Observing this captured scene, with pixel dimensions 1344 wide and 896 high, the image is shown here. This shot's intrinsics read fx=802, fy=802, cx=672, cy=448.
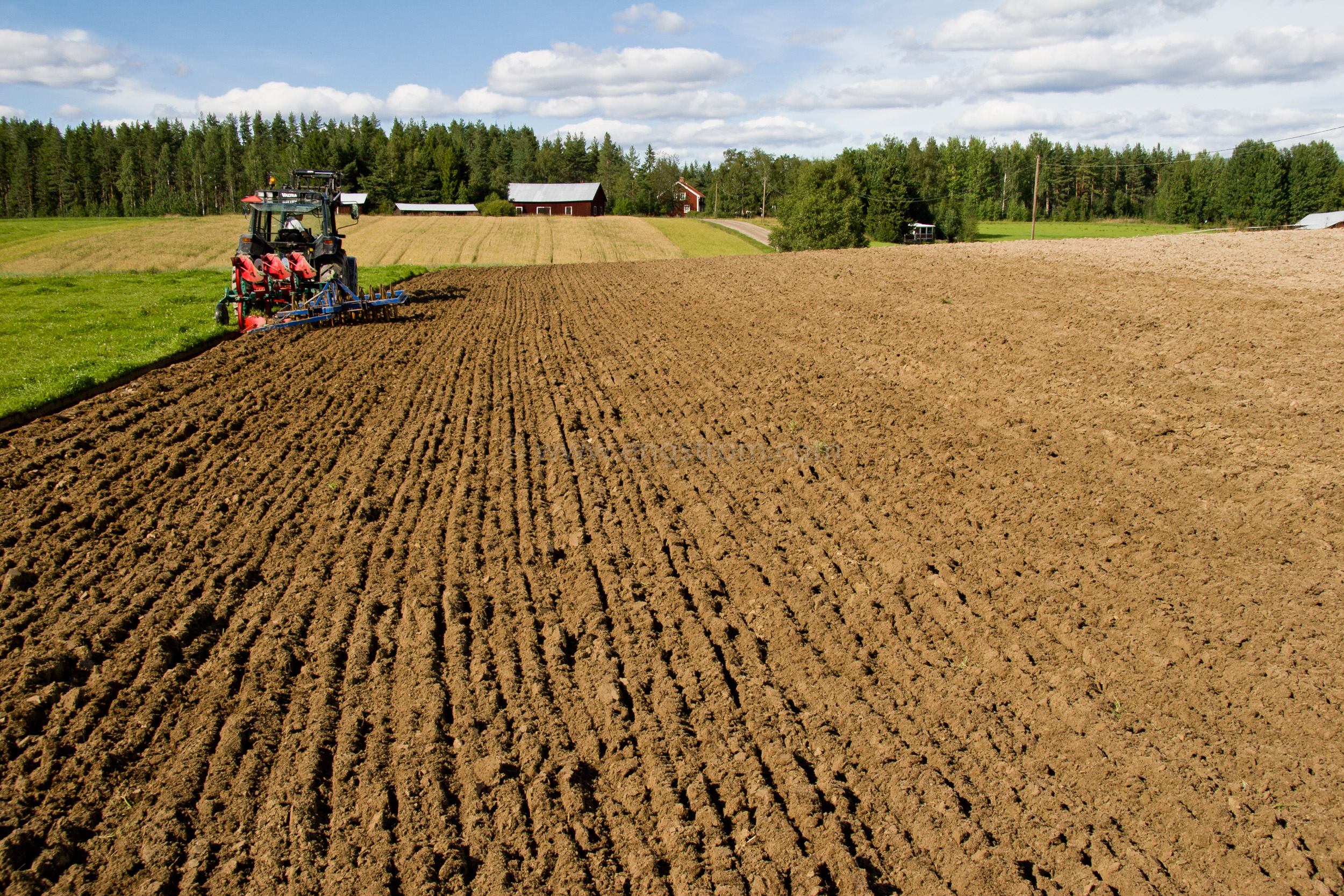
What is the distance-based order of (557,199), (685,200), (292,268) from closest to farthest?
(292,268), (557,199), (685,200)

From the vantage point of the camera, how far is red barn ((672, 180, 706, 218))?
103m

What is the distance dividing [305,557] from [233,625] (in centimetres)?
105

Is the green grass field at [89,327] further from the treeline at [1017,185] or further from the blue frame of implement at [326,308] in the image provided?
the treeline at [1017,185]

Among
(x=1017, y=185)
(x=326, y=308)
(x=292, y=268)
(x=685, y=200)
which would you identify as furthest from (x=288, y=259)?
(x=1017, y=185)

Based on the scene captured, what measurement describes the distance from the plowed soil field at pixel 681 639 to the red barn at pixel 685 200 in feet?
316

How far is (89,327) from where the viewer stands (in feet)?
55.7

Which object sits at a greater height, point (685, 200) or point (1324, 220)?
point (685, 200)

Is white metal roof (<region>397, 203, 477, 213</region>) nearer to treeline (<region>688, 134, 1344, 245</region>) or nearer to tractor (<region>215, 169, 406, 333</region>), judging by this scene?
treeline (<region>688, 134, 1344, 245</region>)

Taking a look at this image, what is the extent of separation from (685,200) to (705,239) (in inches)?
1952

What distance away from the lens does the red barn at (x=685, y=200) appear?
338 ft

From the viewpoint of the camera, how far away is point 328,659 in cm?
507

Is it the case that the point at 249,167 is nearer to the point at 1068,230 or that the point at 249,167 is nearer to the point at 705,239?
the point at 705,239

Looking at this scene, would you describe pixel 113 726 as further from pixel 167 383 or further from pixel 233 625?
pixel 167 383

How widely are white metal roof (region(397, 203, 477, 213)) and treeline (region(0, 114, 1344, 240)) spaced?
2.78 metres
